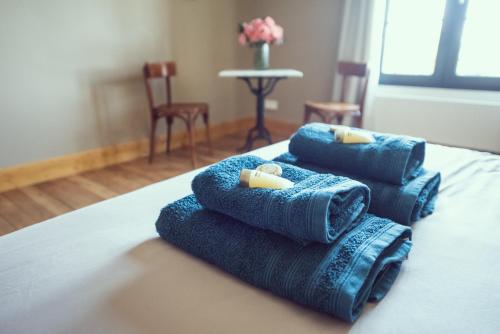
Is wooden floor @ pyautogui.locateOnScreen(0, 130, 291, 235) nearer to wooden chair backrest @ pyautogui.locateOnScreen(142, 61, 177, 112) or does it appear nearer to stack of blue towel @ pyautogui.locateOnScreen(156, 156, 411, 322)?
wooden chair backrest @ pyautogui.locateOnScreen(142, 61, 177, 112)

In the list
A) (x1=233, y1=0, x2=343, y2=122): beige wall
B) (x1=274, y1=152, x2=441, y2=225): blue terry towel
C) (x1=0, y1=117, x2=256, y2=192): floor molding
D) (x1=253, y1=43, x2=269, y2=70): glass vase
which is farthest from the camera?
(x1=233, y1=0, x2=343, y2=122): beige wall

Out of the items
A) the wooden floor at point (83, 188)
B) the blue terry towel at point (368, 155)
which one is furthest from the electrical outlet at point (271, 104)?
the blue terry towel at point (368, 155)

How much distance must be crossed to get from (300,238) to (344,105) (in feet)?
8.54

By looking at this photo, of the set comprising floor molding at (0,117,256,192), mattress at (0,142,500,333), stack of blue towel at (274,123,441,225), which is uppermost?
stack of blue towel at (274,123,441,225)

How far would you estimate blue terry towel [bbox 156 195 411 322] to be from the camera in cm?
54

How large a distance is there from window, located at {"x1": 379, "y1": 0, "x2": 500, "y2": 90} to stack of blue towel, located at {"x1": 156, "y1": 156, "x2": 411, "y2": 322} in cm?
273

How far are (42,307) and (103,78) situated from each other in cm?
252

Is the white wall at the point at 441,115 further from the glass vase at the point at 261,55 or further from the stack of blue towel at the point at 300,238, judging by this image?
the stack of blue towel at the point at 300,238

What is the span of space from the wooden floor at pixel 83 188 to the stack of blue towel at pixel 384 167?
1.69 m

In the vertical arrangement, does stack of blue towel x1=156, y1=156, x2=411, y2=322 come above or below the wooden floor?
above

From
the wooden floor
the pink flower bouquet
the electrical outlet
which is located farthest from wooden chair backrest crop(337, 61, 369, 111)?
the wooden floor

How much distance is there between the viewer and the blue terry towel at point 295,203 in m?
0.58

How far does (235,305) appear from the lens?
0.57 m

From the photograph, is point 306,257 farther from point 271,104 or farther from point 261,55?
point 271,104
